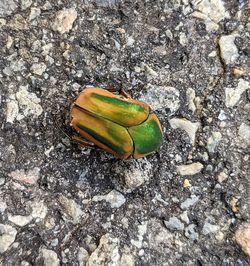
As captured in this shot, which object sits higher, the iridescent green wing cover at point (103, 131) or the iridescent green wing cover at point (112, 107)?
the iridescent green wing cover at point (112, 107)

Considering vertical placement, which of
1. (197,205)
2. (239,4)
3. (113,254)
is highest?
(239,4)

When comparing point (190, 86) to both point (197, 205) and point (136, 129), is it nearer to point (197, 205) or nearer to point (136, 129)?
point (136, 129)

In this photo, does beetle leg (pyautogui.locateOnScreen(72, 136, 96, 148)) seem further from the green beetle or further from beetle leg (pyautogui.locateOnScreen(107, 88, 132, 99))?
beetle leg (pyautogui.locateOnScreen(107, 88, 132, 99))

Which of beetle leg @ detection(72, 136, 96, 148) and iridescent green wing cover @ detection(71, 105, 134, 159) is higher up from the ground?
iridescent green wing cover @ detection(71, 105, 134, 159)

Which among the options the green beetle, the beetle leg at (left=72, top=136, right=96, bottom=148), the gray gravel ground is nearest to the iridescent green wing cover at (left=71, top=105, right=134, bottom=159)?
the green beetle

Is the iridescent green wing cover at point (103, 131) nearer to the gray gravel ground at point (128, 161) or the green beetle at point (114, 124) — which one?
the green beetle at point (114, 124)

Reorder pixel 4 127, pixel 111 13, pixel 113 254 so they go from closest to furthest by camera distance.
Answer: pixel 113 254
pixel 4 127
pixel 111 13

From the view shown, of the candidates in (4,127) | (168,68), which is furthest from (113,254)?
(168,68)

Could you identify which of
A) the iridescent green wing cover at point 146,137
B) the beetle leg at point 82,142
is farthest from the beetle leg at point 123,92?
the beetle leg at point 82,142

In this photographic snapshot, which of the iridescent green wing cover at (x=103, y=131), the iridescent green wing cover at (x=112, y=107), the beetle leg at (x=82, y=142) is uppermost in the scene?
the iridescent green wing cover at (x=112, y=107)
